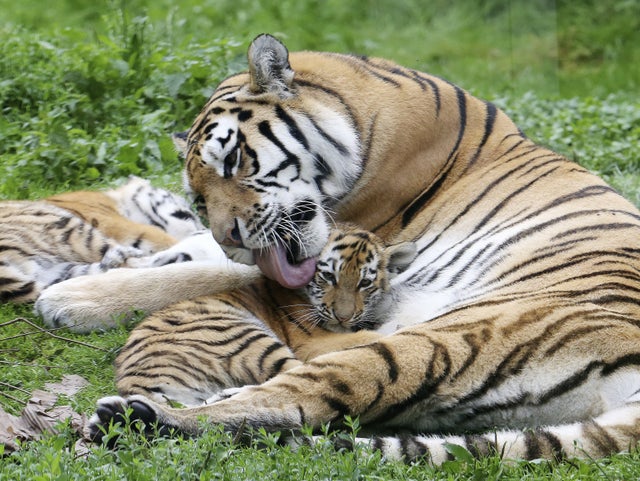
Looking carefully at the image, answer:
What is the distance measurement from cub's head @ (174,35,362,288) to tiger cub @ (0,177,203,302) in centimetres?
109

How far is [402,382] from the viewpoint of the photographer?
354 centimetres

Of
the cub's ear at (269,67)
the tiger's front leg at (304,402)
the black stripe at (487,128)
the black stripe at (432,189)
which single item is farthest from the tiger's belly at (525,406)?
the cub's ear at (269,67)

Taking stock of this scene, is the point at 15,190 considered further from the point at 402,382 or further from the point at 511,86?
the point at 511,86

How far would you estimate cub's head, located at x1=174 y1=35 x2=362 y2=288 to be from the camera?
4641 millimetres

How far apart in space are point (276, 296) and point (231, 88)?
3.23 ft

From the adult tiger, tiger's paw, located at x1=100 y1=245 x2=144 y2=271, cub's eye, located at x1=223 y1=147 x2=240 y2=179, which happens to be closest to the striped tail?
the adult tiger

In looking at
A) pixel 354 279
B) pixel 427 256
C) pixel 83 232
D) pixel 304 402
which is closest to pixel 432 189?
pixel 427 256

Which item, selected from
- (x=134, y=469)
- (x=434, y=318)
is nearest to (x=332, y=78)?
(x=434, y=318)

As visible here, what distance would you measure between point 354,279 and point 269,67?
102 cm

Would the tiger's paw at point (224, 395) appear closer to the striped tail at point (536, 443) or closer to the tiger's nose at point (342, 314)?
the striped tail at point (536, 443)

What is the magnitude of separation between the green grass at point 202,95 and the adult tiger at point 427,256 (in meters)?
0.22

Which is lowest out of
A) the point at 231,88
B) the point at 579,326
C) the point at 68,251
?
the point at 68,251

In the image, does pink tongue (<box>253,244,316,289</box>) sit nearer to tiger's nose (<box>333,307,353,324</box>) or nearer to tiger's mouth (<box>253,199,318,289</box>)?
tiger's mouth (<box>253,199,318,289</box>)

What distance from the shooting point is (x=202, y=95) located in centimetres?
755
